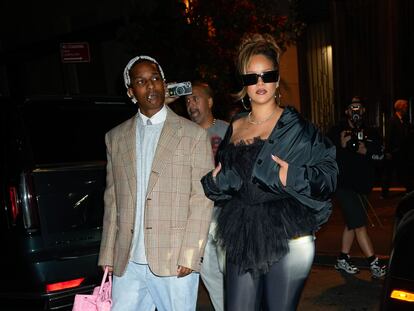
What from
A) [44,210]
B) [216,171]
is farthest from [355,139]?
[44,210]

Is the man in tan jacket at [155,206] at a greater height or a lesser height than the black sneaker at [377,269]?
greater

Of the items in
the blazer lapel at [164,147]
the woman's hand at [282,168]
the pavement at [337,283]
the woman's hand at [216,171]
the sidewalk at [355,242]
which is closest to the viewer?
the woman's hand at [282,168]

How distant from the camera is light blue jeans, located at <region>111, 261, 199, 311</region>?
9.62ft

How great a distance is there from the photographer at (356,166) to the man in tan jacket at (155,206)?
2.50 meters

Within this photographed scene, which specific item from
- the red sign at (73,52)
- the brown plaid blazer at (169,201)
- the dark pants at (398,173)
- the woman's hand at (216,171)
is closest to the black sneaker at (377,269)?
the brown plaid blazer at (169,201)

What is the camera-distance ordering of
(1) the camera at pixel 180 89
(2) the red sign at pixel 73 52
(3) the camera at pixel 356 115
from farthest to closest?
(2) the red sign at pixel 73 52 → (3) the camera at pixel 356 115 → (1) the camera at pixel 180 89

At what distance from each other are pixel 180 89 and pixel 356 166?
2.23 m

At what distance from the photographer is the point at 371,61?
10.3 meters

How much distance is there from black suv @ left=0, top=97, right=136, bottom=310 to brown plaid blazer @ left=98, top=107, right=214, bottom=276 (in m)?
0.83

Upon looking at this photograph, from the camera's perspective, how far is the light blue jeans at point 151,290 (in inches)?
115

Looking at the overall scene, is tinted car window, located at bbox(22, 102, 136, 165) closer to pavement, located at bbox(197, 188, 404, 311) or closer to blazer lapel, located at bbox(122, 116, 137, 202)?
blazer lapel, located at bbox(122, 116, 137, 202)

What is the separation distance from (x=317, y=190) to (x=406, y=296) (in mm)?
670

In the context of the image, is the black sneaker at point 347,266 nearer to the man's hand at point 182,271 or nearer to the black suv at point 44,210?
the black suv at point 44,210

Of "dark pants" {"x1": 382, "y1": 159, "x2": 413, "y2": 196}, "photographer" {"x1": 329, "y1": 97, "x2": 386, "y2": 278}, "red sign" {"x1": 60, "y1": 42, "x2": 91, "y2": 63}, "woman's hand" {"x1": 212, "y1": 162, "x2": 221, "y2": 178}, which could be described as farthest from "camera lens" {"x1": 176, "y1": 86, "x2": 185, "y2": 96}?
"red sign" {"x1": 60, "y1": 42, "x2": 91, "y2": 63}
